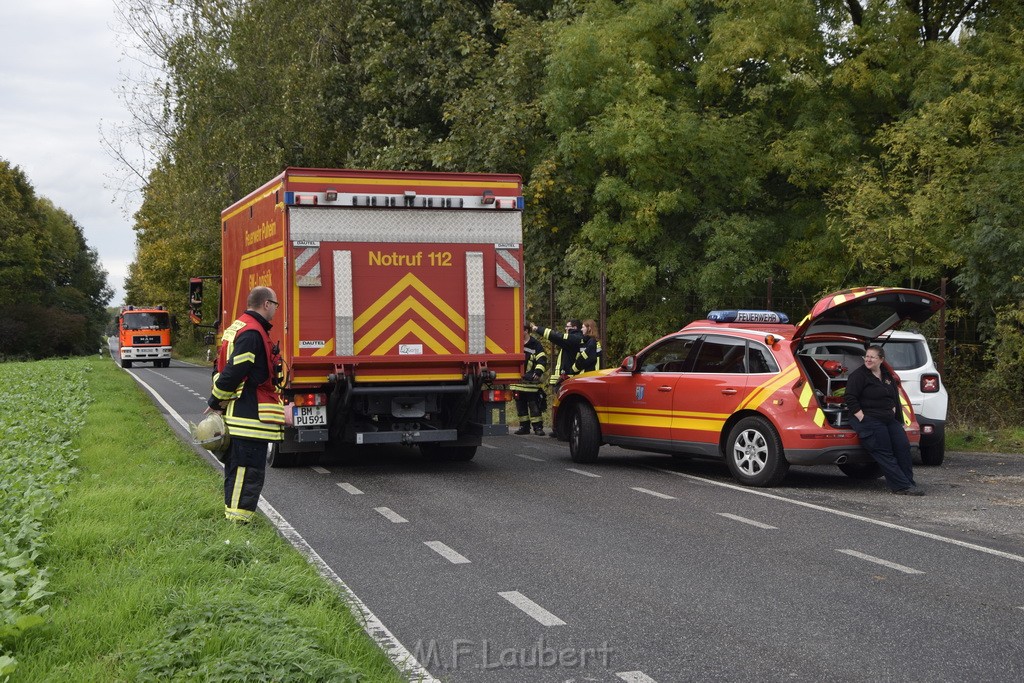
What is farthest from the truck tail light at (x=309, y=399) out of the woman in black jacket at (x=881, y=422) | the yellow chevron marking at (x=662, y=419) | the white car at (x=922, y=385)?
the white car at (x=922, y=385)

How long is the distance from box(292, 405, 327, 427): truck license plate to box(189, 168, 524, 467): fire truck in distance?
0.05ft

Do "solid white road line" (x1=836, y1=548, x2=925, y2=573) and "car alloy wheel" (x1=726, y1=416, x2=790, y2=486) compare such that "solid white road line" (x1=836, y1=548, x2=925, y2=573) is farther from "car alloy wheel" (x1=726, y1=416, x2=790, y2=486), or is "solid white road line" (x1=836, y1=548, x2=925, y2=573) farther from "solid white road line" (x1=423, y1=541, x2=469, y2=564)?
"car alloy wheel" (x1=726, y1=416, x2=790, y2=486)

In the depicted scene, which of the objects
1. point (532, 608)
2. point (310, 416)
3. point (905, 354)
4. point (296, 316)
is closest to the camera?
point (532, 608)

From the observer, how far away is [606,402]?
13.6 meters

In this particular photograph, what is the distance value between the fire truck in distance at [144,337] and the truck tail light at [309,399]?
146 ft

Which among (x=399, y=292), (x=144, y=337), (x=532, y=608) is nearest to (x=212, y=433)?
(x=532, y=608)

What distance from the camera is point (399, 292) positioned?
1262 cm

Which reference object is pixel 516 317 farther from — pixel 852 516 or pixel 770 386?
pixel 852 516

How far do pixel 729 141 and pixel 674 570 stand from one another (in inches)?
603

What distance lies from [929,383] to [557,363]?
5.44 meters

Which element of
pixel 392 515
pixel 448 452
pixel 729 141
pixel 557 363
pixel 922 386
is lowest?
pixel 392 515

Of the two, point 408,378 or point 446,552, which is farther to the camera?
point 408,378

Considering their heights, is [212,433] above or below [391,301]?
below

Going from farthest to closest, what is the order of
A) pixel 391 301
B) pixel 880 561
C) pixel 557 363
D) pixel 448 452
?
pixel 557 363
pixel 448 452
pixel 391 301
pixel 880 561
